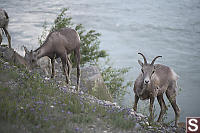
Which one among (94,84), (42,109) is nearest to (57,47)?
(94,84)

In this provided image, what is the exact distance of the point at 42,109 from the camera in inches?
214

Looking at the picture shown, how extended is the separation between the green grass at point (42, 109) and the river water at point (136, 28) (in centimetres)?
1294

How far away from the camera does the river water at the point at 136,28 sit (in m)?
22.1

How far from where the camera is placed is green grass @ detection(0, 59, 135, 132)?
4.89 meters

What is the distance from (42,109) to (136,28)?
935 inches

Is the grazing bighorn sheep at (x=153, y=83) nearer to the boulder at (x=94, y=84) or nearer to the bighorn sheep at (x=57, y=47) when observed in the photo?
the bighorn sheep at (x=57, y=47)

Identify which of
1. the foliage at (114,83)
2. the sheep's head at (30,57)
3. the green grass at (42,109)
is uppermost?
the sheep's head at (30,57)

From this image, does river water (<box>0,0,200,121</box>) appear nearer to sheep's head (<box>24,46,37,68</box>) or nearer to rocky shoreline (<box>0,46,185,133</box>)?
rocky shoreline (<box>0,46,185,133</box>)

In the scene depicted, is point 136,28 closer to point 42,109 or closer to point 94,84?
point 94,84

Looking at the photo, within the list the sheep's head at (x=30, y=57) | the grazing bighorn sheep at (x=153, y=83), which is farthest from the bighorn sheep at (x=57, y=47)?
the grazing bighorn sheep at (x=153, y=83)

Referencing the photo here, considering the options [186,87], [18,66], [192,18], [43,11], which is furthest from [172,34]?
[18,66]

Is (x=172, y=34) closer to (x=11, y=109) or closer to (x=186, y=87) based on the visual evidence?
(x=186, y=87)

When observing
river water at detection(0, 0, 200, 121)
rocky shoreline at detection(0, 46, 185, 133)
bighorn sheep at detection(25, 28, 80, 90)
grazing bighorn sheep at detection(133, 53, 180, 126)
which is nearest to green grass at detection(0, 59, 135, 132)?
rocky shoreline at detection(0, 46, 185, 133)

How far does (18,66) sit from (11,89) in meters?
2.44
